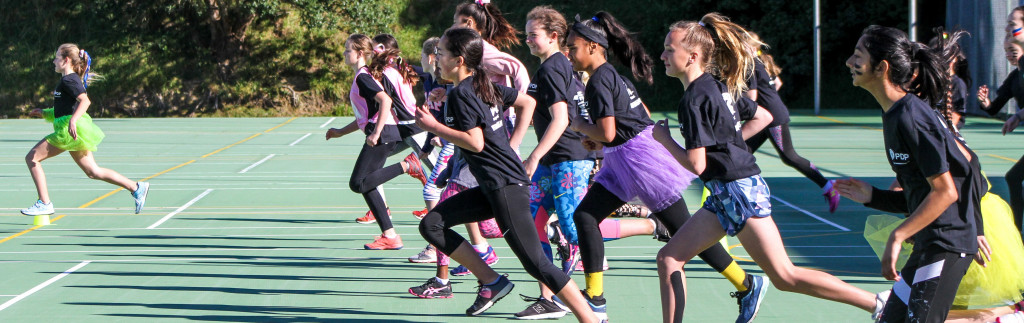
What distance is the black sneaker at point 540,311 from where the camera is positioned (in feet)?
17.4

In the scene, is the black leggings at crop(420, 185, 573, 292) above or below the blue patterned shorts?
below

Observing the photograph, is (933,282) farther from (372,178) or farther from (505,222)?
(372,178)

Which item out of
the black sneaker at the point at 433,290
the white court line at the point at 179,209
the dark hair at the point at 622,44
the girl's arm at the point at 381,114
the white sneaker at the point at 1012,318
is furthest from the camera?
the white court line at the point at 179,209

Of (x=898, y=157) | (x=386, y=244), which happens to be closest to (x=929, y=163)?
(x=898, y=157)

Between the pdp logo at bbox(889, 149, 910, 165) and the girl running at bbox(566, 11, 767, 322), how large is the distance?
4.54 feet

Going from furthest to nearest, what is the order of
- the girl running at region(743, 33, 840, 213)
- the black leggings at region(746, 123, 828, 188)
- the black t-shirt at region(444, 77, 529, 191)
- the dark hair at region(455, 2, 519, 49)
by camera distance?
the black leggings at region(746, 123, 828, 188)
the girl running at region(743, 33, 840, 213)
the dark hair at region(455, 2, 519, 49)
the black t-shirt at region(444, 77, 529, 191)

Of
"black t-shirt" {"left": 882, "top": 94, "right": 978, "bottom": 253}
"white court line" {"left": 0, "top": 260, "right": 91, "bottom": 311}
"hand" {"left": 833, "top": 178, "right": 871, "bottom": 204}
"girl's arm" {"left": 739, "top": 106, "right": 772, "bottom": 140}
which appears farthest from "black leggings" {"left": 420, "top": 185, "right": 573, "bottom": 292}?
"white court line" {"left": 0, "top": 260, "right": 91, "bottom": 311}

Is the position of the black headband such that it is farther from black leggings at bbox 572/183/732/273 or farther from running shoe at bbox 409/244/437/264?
running shoe at bbox 409/244/437/264

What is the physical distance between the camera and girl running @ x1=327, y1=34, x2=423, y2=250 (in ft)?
24.2

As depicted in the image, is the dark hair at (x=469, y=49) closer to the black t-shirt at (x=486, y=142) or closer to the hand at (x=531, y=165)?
the black t-shirt at (x=486, y=142)

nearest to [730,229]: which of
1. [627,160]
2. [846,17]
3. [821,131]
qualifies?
[627,160]

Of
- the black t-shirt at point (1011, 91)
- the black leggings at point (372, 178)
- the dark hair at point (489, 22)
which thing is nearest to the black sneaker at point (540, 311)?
the dark hair at point (489, 22)

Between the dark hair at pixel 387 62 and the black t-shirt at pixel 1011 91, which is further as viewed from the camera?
the dark hair at pixel 387 62

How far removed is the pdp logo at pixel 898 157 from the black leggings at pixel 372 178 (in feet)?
14.8
